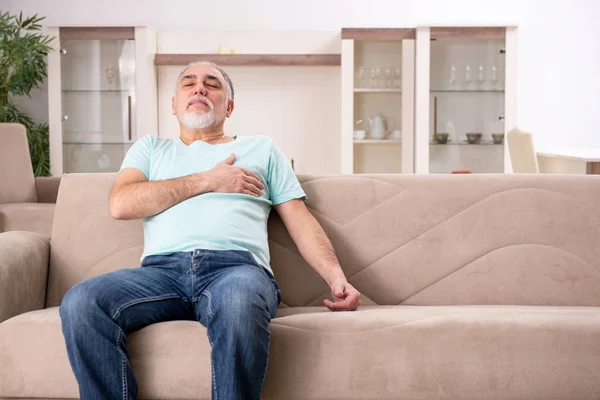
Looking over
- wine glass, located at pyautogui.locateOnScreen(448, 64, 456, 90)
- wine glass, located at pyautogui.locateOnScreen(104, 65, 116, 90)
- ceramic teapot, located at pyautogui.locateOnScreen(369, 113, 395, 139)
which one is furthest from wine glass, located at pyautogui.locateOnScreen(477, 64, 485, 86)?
wine glass, located at pyautogui.locateOnScreen(104, 65, 116, 90)

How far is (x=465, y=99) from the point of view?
634 cm

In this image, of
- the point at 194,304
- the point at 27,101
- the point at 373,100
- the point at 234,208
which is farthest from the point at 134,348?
the point at 27,101

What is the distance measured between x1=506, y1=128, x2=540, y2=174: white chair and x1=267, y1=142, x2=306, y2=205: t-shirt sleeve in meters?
2.84

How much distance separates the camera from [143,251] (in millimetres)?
2352

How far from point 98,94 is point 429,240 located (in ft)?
15.1

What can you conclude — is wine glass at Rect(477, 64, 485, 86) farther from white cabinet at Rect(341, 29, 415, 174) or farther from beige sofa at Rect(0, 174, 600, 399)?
beige sofa at Rect(0, 174, 600, 399)

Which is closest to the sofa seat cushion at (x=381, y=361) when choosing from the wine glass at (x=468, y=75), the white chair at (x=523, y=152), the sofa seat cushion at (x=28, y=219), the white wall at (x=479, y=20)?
the sofa seat cushion at (x=28, y=219)

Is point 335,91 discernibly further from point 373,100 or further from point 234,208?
point 234,208

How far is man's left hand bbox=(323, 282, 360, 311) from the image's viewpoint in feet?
6.88

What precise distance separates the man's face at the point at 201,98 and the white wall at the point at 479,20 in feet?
13.6

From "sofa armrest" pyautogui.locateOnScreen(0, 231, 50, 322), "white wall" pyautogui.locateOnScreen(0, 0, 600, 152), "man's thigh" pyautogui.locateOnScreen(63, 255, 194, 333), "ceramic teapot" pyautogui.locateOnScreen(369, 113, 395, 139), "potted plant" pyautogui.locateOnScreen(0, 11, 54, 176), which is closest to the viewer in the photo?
"man's thigh" pyautogui.locateOnScreen(63, 255, 194, 333)

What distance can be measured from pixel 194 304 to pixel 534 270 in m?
0.99

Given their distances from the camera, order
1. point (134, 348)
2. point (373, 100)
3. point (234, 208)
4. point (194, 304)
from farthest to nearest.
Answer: point (373, 100) < point (234, 208) < point (194, 304) < point (134, 348)

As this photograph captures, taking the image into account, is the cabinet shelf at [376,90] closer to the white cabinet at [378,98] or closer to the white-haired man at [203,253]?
the white cabinet at [378,98]
